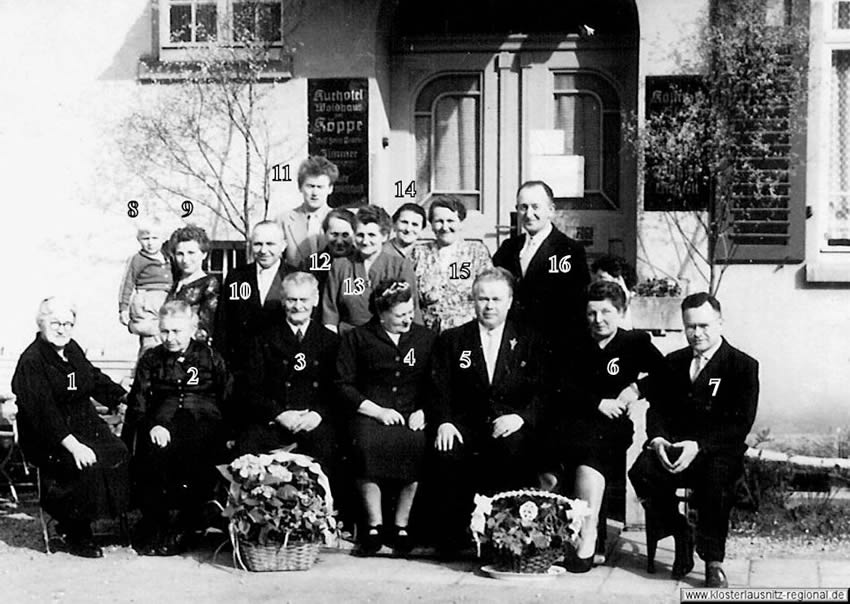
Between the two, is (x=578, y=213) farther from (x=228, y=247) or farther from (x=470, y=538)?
(x=470, y=538)

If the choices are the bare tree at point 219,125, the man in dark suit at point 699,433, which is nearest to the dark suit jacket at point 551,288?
the man in dark suit at point 699,433

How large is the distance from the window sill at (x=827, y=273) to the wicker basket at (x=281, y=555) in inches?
181

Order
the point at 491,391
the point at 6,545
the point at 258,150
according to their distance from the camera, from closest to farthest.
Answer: the point at 491,391 → the point at 6,545 → the point at 258,150

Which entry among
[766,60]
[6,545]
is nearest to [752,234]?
[766,60]

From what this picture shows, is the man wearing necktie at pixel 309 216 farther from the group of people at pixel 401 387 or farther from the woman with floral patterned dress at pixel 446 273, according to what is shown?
the woman with floral patterned dress at pixel 446 273

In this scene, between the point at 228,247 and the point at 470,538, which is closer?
the point at 470,538

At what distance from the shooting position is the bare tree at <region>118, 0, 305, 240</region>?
35.9 ft

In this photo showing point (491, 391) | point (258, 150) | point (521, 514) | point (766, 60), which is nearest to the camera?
point (521, 514)

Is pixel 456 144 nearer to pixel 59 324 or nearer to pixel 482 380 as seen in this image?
pixel 482 380

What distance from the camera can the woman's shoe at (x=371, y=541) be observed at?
7.53m

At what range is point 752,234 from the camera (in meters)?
10.3

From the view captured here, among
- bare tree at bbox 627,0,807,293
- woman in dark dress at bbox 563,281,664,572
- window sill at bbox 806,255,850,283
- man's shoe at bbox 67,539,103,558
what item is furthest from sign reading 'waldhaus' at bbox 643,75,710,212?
man's shoe at bbox 67,539,103,558

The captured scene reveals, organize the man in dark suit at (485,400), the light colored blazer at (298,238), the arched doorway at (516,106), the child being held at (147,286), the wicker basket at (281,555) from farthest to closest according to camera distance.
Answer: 1. the arched doorway at (516,106)
2. the child being held at (147,286)
3. the light colored blazer at (298,238)
4. the man in dark suit at (485,400)
5. the wicker basket at (281,555)

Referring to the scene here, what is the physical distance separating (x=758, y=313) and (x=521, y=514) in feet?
12.9
